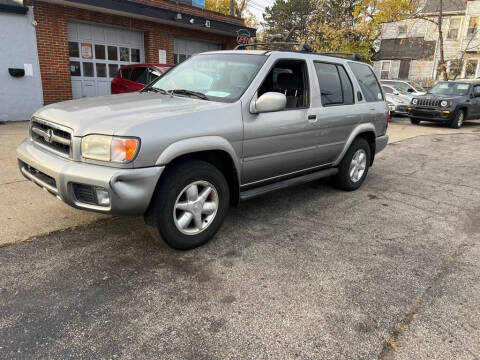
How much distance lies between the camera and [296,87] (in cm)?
425

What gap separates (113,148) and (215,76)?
1.63 meters

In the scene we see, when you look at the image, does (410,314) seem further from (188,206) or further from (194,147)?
(194,147)

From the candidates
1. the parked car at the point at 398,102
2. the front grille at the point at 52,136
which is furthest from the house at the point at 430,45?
the front grille at the point at 52,136

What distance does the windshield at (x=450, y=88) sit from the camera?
46.1 ft

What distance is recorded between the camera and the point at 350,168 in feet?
17.6

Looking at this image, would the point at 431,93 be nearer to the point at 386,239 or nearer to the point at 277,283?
the point at 386,239

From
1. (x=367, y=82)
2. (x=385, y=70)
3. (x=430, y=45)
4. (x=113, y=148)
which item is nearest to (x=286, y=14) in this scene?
(x=385, y=70)

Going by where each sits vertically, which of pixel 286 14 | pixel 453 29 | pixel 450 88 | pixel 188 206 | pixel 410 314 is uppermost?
pixel 286 14

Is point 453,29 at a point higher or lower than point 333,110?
higher

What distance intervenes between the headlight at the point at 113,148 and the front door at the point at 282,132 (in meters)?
1.17

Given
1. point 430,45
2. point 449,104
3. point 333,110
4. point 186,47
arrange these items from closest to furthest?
point 333,110 → point 449,104 → point 186,47 → point 430,45

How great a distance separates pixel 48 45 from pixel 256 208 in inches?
364

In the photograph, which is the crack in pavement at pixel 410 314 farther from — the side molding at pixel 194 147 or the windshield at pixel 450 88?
the windshield at pixel 450 88

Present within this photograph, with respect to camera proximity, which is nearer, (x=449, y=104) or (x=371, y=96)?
(x=371, y=96)
